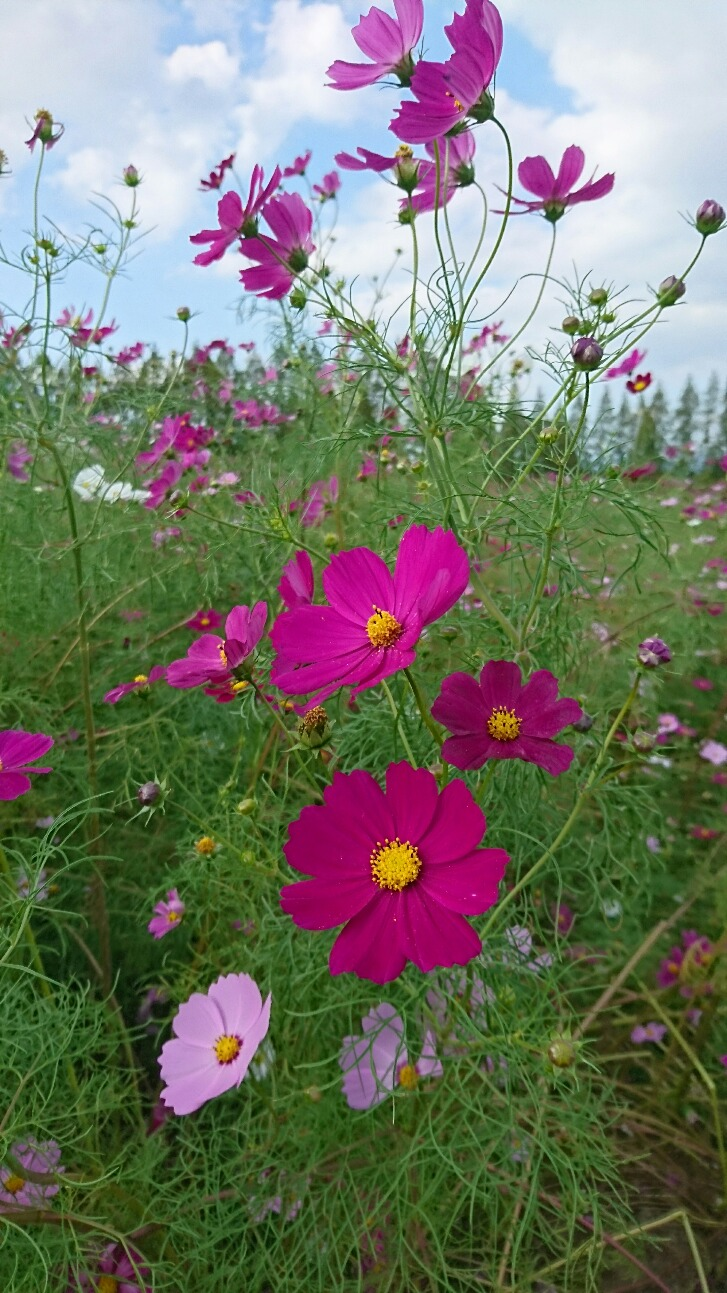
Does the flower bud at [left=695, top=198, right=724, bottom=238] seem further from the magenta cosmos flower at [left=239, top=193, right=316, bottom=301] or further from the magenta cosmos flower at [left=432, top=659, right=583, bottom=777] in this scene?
the magenta cosmos flower at [left=432, top=659, right=583, bottom=777]

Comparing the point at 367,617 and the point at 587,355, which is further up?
the point at 587,355

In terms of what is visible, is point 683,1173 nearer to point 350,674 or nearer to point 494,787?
point 494,787

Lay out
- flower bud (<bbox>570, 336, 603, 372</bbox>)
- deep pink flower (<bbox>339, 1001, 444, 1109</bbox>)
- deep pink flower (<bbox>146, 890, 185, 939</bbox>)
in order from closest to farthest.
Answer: flower bud (<bbox>570, 336, 603, 372</bbox>) → deep pink flower (<bbox>339, 1001, 444, 1109</bbox>) → deep pink flower (<bbox>146, 890, 185, 939</bbox>)

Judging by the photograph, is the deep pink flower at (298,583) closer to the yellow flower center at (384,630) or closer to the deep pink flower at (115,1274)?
the yellow flower center at (384,630)

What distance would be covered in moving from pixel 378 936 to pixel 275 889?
1.32ft

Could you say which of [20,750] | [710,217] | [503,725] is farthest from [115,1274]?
[710,217]

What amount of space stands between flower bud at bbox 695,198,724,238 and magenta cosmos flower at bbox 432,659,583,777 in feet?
1.53

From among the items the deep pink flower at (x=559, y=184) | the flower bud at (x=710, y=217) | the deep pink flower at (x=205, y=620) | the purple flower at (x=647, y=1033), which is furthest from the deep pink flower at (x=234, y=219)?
the purple flower at (x=647, y=1033)

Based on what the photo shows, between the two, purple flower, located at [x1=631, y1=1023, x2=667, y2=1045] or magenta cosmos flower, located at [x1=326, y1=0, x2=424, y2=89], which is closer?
magenta cosmos flower, located at [x1=326, y1=0, x2=424, y2=89]

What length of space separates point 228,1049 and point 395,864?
318 mm

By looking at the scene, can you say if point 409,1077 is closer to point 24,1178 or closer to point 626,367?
point 24,1178

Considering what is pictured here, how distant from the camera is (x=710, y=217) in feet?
2.30

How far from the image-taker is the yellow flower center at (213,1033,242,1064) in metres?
0.67

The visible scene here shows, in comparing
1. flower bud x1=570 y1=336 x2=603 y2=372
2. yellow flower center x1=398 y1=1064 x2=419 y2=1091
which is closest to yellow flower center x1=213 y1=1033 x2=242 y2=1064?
yellow flower center x1=398 y1=1064 x2=419 y2=1091
